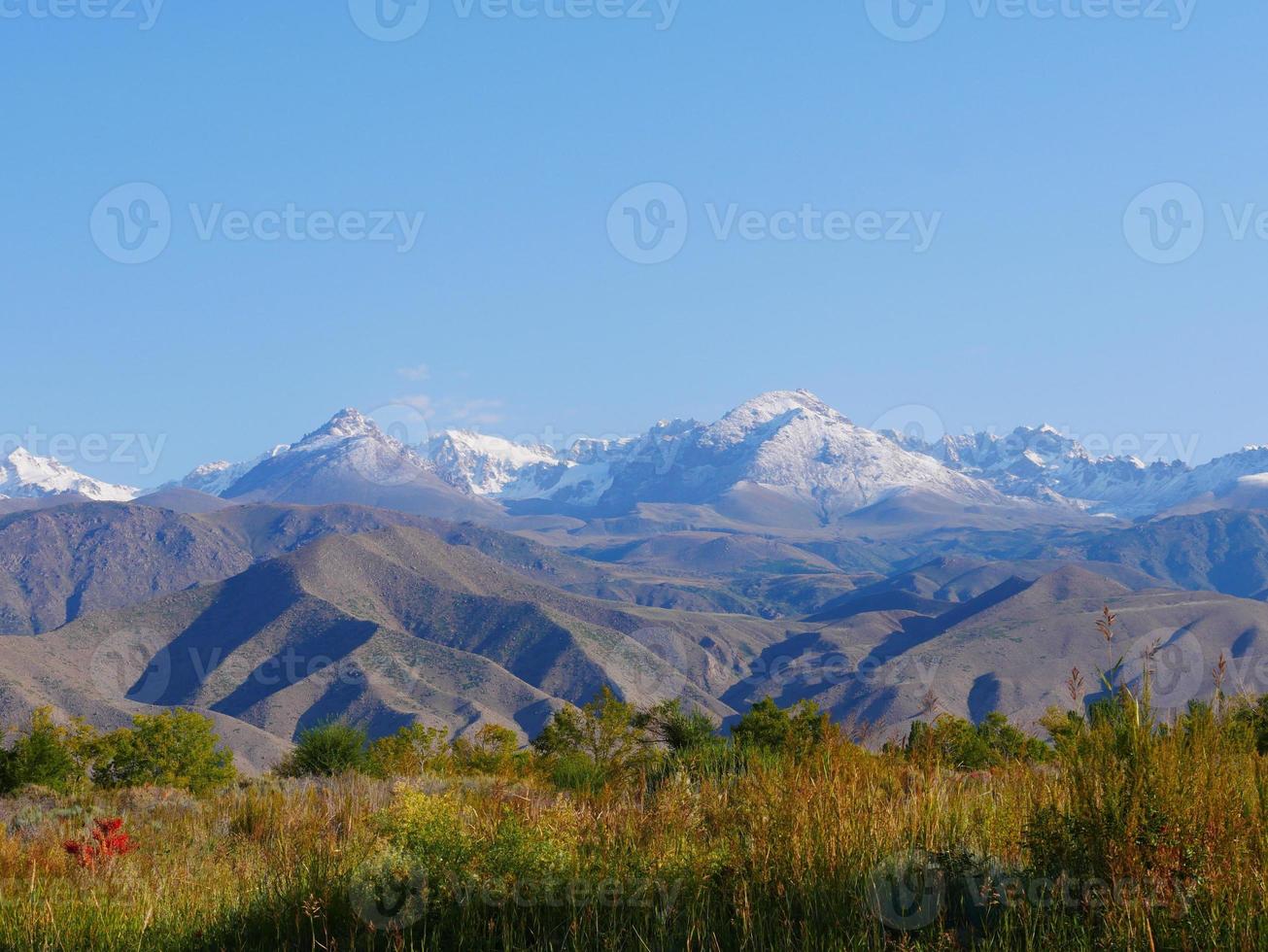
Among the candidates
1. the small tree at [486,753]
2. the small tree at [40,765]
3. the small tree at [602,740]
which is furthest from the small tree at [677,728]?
the small tree at [486,753]

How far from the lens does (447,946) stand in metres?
6.87

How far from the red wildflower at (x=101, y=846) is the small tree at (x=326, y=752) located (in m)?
11.9

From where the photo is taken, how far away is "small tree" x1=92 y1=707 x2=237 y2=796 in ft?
141

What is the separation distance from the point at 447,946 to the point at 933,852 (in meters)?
3.09

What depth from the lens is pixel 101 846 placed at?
35.2 ft

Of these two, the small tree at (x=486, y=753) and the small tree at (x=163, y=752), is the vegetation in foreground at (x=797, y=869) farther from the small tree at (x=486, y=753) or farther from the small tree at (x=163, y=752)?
the small tree at (x=163, y=752)

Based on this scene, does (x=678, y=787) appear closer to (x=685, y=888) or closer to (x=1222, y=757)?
(x=685, y=888)

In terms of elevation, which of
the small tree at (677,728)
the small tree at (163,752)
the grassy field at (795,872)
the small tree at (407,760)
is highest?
the grassy field at (795,872)

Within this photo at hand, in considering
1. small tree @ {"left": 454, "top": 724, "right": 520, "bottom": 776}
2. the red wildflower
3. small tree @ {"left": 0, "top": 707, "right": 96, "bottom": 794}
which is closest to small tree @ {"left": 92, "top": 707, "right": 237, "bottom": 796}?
small tree @ {"left": 454, "top": 724, "right": 520, "bottom": 776}

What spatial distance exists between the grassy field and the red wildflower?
37.1 inches

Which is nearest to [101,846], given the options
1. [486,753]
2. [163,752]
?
[486,753]

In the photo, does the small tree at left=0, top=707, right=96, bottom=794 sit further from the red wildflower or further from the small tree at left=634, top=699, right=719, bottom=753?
the small tree at left=634, top=699, right=719, bottom=753

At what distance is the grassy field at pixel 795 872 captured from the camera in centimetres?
600

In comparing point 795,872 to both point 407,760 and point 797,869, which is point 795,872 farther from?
point 407,760
